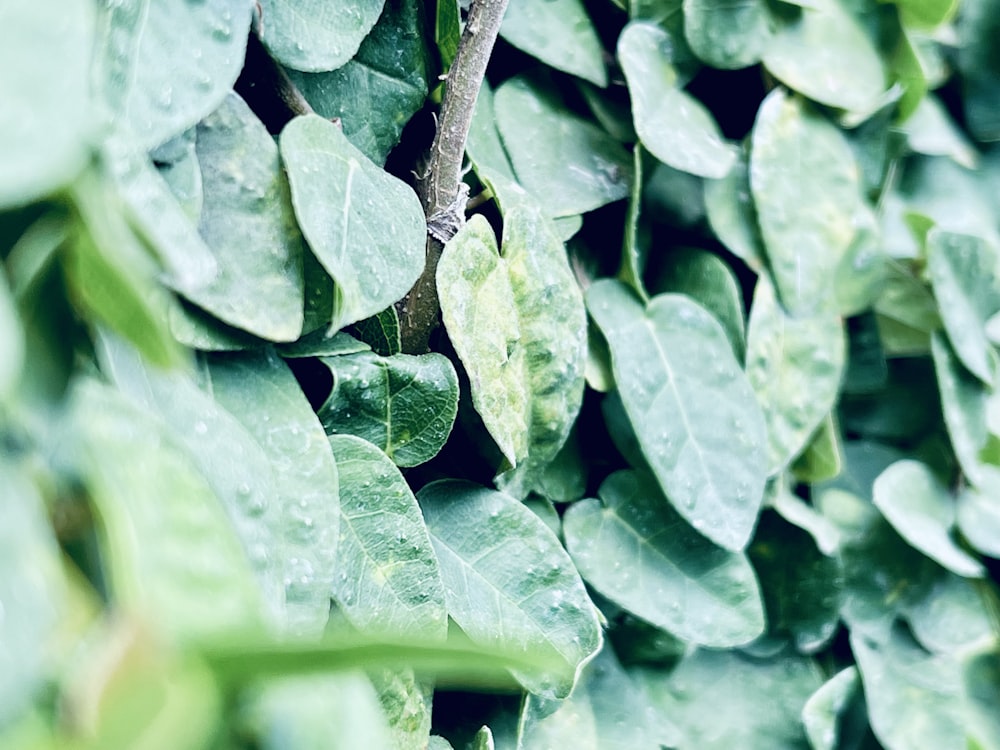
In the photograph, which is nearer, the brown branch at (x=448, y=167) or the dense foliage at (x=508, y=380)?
the dense foliage at (x=508, y=380)

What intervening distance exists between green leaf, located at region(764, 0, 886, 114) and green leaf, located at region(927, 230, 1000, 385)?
15 cm

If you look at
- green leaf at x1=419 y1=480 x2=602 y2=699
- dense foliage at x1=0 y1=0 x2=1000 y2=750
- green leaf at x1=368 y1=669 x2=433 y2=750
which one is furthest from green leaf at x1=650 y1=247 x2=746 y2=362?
green leaf at x1=368 y1=669 x2=433 y2=750

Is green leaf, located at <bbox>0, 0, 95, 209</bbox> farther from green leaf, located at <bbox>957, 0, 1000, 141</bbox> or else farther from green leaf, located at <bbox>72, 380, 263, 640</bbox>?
green leaf, located at <bbox>957, 0, 1000, 141</bbox>

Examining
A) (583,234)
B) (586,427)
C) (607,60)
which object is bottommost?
(586,427)

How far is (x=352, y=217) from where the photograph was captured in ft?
1.42

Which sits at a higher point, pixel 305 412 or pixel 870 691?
pixel 305 412

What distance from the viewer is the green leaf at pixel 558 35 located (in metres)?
0.59

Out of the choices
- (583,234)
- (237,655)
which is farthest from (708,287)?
(237,655)

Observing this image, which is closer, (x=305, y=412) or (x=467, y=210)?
(x=305, y=412)

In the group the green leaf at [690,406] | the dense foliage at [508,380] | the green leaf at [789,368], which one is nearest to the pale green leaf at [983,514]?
the dense foliage at [508,380]

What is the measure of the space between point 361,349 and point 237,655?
0.27 metres

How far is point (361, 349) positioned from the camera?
46 centimetres

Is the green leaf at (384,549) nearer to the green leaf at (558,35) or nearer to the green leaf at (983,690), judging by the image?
the green leaf at (558,35)

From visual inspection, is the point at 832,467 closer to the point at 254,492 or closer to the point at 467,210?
the point at 467,210
